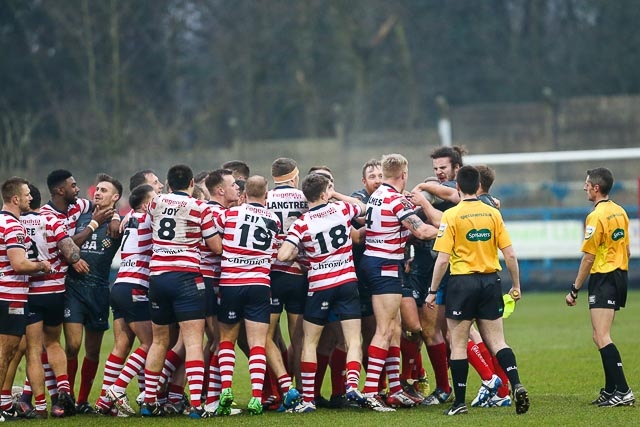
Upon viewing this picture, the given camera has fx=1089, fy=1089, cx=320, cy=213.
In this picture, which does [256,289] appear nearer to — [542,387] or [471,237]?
[471,237]

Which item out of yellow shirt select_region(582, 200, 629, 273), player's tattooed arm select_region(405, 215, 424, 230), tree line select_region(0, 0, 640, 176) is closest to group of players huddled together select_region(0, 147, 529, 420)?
player's tattooed arm select_region(405, 215, 424, 230)

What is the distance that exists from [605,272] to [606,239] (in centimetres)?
31

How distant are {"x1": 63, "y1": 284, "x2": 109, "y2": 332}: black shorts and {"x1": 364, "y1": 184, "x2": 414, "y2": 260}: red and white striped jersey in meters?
2.82

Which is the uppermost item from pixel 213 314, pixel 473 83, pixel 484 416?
pixel 473 83

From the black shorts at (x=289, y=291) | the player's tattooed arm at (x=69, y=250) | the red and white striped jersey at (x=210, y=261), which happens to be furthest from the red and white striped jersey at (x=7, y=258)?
the black shorts at (x=289, y=291)

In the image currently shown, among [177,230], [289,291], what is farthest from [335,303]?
[177,230]

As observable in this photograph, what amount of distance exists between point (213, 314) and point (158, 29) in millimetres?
27867

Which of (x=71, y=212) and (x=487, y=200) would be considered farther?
(x=71, y=212)

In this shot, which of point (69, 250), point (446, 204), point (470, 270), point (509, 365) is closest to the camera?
point (509, 365)

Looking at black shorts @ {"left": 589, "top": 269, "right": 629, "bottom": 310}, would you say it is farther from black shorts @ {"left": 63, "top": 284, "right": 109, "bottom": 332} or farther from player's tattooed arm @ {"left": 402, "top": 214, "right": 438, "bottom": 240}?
black shorts @ {"left": 63, "top": 284, "right": 109, "bottom": 332}

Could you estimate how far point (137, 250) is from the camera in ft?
35.4

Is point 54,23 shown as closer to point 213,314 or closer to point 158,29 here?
point 158,29

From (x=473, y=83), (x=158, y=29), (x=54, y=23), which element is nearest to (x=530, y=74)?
(x=473, y=83)

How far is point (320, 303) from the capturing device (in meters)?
10.5
